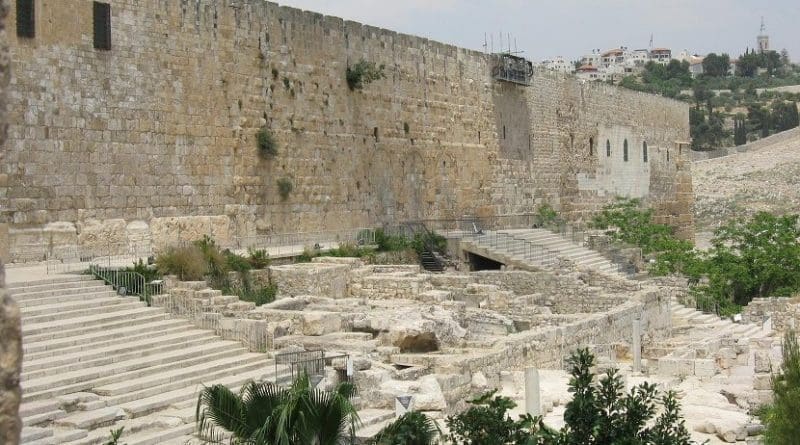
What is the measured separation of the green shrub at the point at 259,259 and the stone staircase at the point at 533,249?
6991 mm

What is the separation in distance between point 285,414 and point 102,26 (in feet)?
39.1

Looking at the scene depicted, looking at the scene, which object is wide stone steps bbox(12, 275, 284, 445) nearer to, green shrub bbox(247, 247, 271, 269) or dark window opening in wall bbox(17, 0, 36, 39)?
green shrub bbox(247, 247, 271, 269)

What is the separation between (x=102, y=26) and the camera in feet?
57.7

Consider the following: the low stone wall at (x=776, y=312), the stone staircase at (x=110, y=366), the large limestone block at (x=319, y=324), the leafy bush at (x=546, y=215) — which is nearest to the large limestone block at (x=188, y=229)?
the stone staircase at (x=110, y=366)

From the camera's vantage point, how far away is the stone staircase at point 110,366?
10.3 m

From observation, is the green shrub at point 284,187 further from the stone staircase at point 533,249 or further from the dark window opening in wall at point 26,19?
the dark window opening in wall at point 26,19

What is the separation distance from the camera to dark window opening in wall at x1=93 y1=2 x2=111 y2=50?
1745 centimetres

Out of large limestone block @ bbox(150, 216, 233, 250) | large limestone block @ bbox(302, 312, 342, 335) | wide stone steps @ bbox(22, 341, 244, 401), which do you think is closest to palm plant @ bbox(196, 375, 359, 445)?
wide stone steps @ bbox(22, 341, 244, 401)

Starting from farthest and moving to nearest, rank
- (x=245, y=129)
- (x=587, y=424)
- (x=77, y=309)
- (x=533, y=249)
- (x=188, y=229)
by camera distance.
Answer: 1. (x=533, y=249)
2. (x=245, y=129)
3. (x=188, y=229)
4. (x=77, y=309)
5. (x=587, y=424)

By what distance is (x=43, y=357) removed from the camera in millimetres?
11688

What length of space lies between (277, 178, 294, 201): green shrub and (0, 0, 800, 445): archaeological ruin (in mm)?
45

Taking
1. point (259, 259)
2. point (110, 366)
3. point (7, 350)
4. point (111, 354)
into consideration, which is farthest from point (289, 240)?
point (7, 350)

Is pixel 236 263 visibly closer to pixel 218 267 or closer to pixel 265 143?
pixel 218 267

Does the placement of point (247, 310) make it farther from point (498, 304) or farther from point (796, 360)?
point (796, 360)
